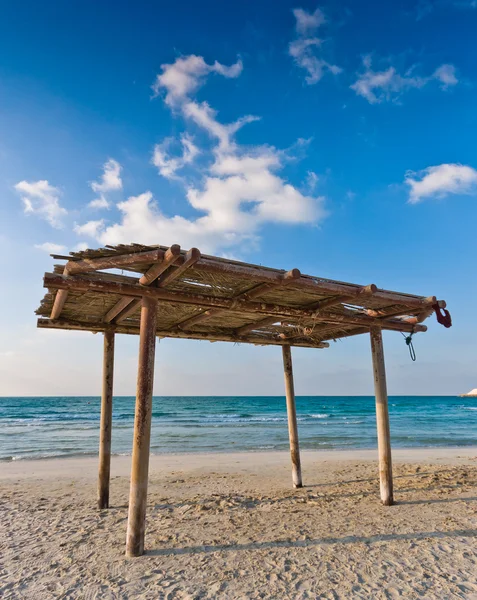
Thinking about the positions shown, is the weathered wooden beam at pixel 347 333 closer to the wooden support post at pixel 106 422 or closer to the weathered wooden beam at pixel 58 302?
the wooden support post at pixel 106 422

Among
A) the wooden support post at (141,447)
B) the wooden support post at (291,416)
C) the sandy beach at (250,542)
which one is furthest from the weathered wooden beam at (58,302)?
the wooden support post at (291,416)

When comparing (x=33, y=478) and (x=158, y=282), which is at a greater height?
(x=158, y=282)

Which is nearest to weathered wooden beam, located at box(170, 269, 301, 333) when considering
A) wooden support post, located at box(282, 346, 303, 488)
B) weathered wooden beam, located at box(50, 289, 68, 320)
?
weathered wooden beam, located at box(50, 289, 68, 320)

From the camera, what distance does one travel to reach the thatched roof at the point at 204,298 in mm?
3758

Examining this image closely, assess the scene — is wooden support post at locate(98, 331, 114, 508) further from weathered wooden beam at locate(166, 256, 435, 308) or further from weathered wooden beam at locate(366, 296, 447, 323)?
weathered wooden beam at locate(366, 296, 447, 323)

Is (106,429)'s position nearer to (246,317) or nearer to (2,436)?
(246,317)

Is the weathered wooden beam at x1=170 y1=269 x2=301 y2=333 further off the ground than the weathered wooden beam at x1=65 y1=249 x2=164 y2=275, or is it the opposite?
the weathered wooden beam at x1=65 y1=249 x2=164 y2=275

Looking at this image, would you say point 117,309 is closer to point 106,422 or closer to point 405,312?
point 106,422

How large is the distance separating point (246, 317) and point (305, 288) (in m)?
1.57

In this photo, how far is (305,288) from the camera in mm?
4391

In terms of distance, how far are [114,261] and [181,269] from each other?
1.99ft

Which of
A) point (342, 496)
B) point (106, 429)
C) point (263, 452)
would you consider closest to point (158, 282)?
point (106, 429)

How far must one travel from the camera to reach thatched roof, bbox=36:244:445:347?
3.76 m

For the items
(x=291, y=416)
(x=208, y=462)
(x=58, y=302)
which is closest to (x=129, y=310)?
(x=58, y=302)
